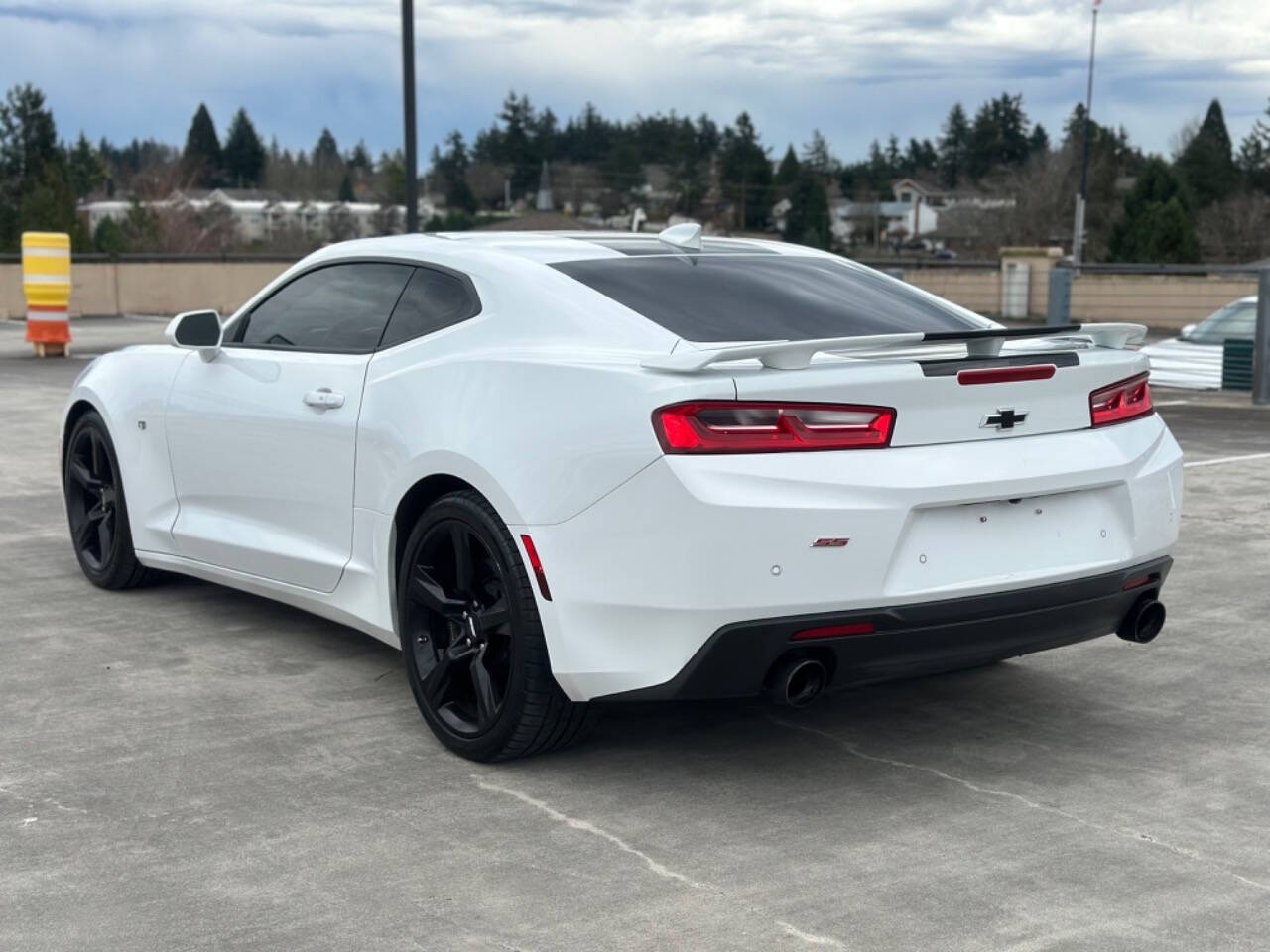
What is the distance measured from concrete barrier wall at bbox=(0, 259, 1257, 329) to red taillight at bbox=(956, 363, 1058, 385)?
2100cm

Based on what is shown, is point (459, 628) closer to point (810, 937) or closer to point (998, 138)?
point (810, 937)

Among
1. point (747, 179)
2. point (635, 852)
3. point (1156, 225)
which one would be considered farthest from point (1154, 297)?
point (747, 179)

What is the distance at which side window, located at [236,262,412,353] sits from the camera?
17.5ft

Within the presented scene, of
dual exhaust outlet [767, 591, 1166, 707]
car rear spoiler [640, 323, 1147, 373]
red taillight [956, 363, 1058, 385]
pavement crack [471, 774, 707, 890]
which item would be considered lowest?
pavement crack [471, 774, 707, 890]

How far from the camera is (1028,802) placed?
429 centimetres

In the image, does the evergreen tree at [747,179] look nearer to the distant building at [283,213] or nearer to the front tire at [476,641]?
the distant building at [283,213]

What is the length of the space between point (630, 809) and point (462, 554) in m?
0.87

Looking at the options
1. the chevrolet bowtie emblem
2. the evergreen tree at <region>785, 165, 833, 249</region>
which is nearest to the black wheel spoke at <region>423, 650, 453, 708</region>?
the chevrolet bowtie emblem

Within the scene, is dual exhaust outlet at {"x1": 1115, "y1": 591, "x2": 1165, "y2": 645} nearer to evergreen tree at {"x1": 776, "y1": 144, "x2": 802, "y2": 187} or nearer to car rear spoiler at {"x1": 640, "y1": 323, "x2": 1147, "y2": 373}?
car rear spoiler at {"x1": 640, "y1": 323, "x2": 1147, "y2": 373}

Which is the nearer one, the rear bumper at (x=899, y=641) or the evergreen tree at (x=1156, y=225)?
the rear bumper at (x=899, y=641)

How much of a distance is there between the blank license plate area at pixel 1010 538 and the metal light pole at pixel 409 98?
11.6m

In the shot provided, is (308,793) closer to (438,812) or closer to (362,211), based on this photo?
(438,812)

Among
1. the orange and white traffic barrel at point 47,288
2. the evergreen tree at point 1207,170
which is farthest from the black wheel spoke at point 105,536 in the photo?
the evergreen tree at point 1207,170

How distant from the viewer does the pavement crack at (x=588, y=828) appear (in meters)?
3.78
